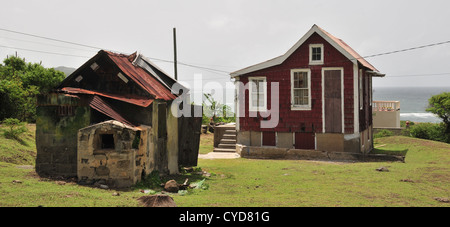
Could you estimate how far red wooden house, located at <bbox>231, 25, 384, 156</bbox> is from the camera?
76.7 ft

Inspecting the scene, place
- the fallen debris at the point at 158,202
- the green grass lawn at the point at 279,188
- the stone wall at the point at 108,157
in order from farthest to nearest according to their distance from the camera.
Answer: the stone wall at the point at 108,157 < the green grass lawn at the point at 279,188 < the fallen debris at the point at 158,202

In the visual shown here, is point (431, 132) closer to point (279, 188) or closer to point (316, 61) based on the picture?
point (316, 61)

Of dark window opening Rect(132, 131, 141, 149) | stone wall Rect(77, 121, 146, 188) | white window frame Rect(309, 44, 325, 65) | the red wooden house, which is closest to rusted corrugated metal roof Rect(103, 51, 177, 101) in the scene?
dark window opening Rect(132, 131, 141, 149)

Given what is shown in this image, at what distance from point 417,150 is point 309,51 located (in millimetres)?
9688

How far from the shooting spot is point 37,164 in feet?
45.2

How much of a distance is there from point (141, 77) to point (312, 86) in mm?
11256

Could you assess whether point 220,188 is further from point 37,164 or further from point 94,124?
point 37,164

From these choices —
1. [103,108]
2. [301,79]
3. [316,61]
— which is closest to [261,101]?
[301,79]

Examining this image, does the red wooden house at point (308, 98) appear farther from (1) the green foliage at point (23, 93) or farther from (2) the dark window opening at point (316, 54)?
(1) the green foliage at point (23, 93)

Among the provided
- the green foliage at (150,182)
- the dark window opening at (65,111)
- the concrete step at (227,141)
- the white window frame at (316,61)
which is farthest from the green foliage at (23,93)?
the white window frame at (316,61)

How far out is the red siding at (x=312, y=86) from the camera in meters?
23.3

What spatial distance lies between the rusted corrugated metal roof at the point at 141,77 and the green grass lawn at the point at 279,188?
3.39m
